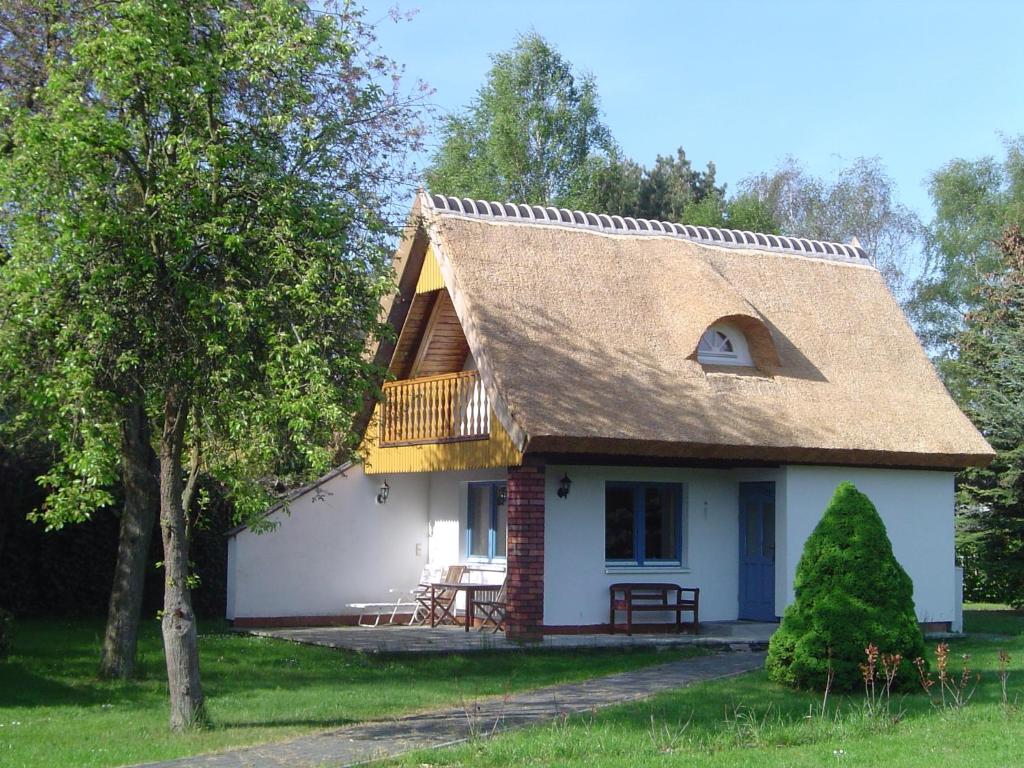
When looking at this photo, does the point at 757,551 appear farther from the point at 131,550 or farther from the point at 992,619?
the point at 131,550

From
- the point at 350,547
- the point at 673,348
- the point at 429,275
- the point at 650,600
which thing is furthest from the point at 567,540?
the point at 429,275

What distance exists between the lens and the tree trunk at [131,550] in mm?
14109

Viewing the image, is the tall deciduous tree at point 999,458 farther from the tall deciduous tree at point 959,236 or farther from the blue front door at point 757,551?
the tall deciduous tree at point 959,236

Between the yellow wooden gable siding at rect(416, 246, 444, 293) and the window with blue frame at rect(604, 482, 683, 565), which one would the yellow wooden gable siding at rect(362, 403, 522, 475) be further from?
the yellow wooden gable siding at rect(416, 246, 444, 293)

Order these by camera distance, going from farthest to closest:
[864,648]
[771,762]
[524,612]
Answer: [524,612] < [864,648] < [771,762]

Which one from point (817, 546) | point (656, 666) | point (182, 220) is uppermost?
point (182, 220)

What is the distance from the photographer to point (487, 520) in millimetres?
20953

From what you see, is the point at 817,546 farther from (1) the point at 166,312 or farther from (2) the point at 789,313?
(2) the point at 789,313

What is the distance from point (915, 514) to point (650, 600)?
483cm

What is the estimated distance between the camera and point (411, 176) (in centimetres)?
1364

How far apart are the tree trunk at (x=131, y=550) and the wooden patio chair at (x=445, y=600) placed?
6815mm

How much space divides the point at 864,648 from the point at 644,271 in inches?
376

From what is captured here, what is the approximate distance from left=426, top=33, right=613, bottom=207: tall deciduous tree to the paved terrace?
21850 millimetres

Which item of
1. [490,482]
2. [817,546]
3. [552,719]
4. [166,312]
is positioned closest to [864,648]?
[817,546]
